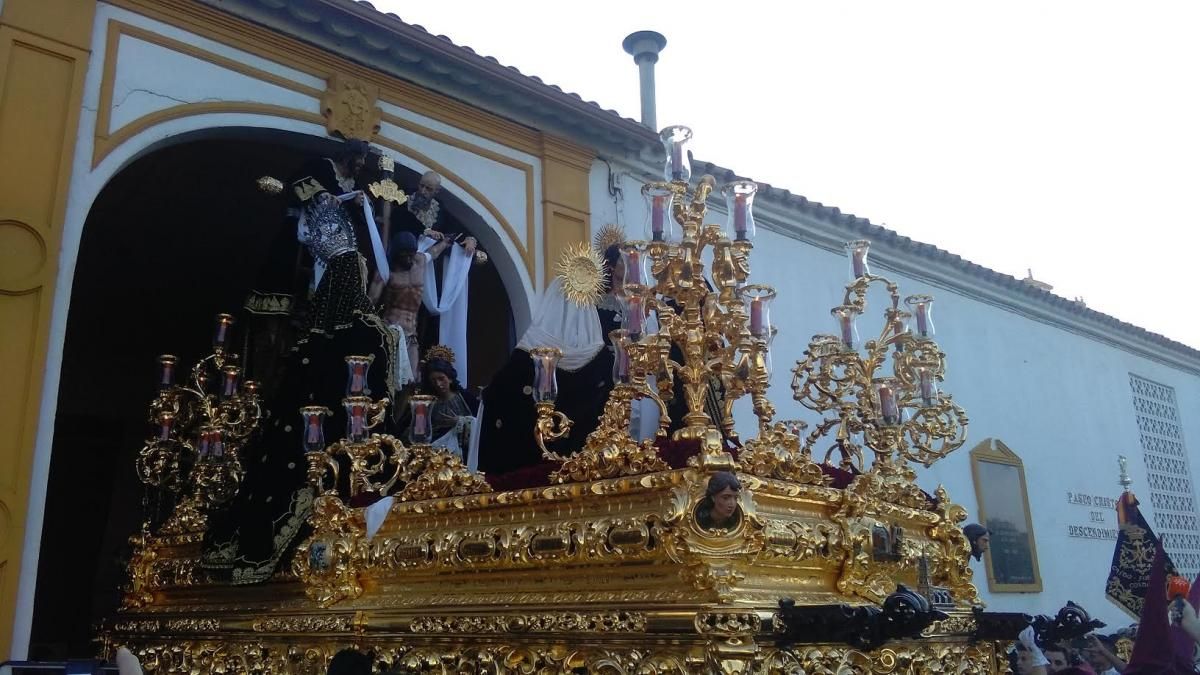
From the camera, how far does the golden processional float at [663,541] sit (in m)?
3.43

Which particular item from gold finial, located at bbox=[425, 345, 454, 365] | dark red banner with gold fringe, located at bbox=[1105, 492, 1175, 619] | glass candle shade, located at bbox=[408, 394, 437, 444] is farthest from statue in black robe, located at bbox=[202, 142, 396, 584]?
dark red banner with gold fringe, located at bbox=[1105, 492, 1175, 619]

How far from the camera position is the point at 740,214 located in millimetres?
3957

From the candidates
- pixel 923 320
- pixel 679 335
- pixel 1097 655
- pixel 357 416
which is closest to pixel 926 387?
pixel 923 320

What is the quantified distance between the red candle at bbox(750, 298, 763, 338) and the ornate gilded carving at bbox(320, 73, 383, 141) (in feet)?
12.7

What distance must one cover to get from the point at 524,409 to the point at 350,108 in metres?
2.69

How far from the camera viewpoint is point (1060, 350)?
1241cm

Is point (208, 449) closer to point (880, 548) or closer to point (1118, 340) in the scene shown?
point (880, 548)

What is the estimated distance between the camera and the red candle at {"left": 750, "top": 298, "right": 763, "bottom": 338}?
390cm

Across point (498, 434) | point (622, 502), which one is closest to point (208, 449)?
point (498, 434)

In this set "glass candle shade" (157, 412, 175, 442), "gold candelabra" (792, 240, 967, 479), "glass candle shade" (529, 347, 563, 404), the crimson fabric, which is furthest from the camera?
"glass candle shade" (157, 412, 175, 442)

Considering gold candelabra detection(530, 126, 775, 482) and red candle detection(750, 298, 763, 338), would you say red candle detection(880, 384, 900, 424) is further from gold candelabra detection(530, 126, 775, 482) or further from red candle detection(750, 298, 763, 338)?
red candle detection(750, 298, 763, 338)

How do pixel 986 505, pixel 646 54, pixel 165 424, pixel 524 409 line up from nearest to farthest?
pixel 524 409 → pixel 165 424 → pixel 646 54 → pixel 986 505

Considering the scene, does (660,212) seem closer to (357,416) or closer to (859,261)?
(859,261)

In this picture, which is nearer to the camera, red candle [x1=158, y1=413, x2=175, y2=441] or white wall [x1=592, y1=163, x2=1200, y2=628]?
red candle [x1=158, y1=413, x2=175, y2=441]
